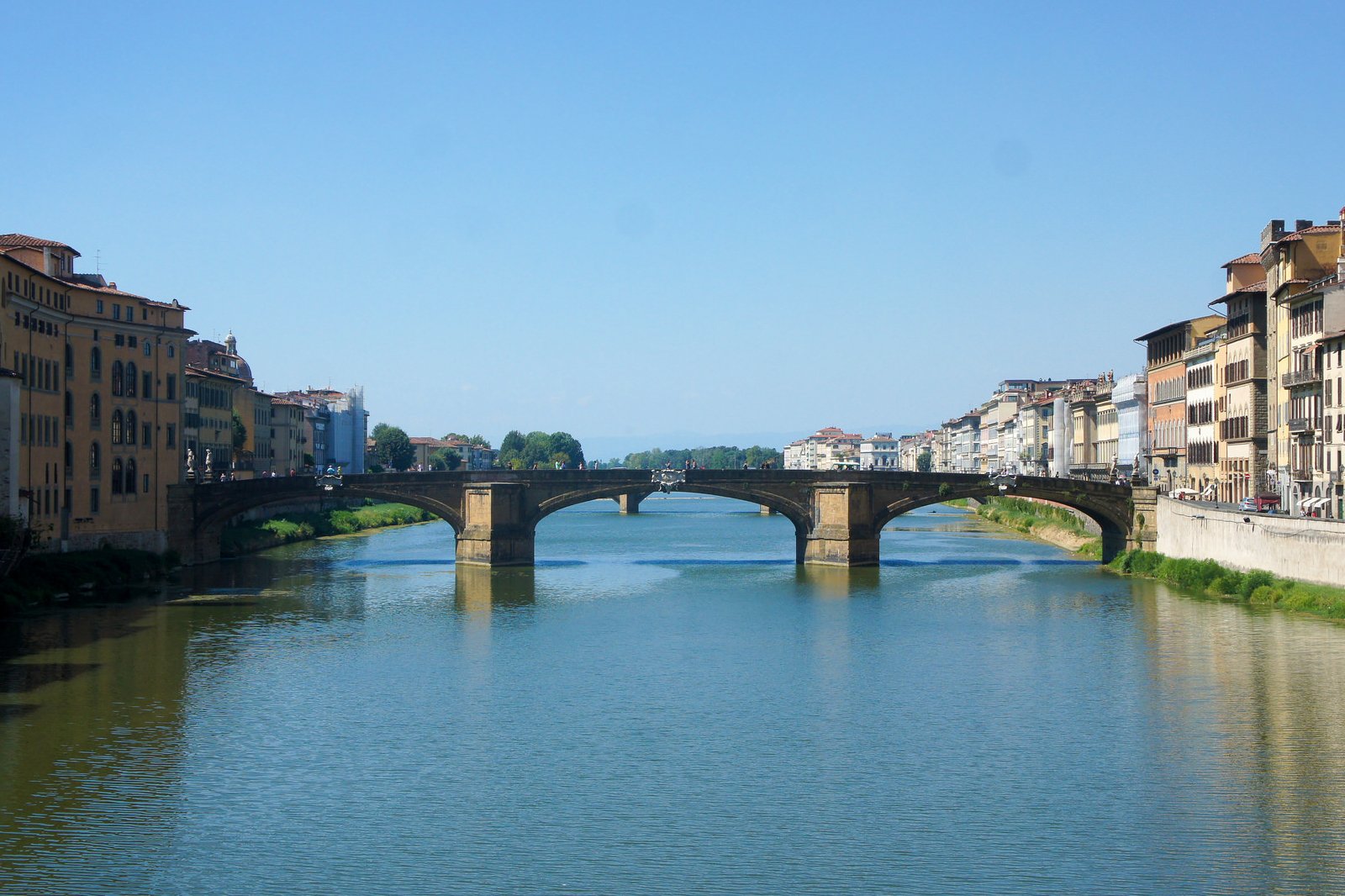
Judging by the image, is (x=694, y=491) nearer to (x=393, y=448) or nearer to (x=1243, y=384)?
(x=1243, y=384)

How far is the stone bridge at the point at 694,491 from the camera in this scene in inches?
2724

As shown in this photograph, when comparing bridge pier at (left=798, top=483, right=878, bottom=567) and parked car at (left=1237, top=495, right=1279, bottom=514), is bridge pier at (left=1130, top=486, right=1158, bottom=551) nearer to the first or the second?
parked car at (left=1237, top=495, right=1279, bottom=514)

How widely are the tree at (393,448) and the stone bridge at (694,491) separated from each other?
78.4 metres

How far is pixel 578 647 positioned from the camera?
45125 mm

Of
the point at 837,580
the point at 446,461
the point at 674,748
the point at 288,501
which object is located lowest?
the point at 674,748

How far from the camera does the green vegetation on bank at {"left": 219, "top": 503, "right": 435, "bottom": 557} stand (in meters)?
78.6

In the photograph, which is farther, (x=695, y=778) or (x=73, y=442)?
(x=73, y=442)

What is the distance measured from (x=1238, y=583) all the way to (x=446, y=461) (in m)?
136

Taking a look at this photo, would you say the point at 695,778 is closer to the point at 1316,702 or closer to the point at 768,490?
the point at 1316,702

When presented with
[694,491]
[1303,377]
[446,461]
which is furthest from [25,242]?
[446,461]

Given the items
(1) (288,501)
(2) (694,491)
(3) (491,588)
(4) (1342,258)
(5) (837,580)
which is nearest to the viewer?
(4) (1342,258)

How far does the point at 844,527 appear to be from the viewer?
70562mm

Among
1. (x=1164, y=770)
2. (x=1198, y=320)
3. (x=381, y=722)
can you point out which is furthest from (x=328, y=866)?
(x=1198, y=320)

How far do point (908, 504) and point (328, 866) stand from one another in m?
51.2
